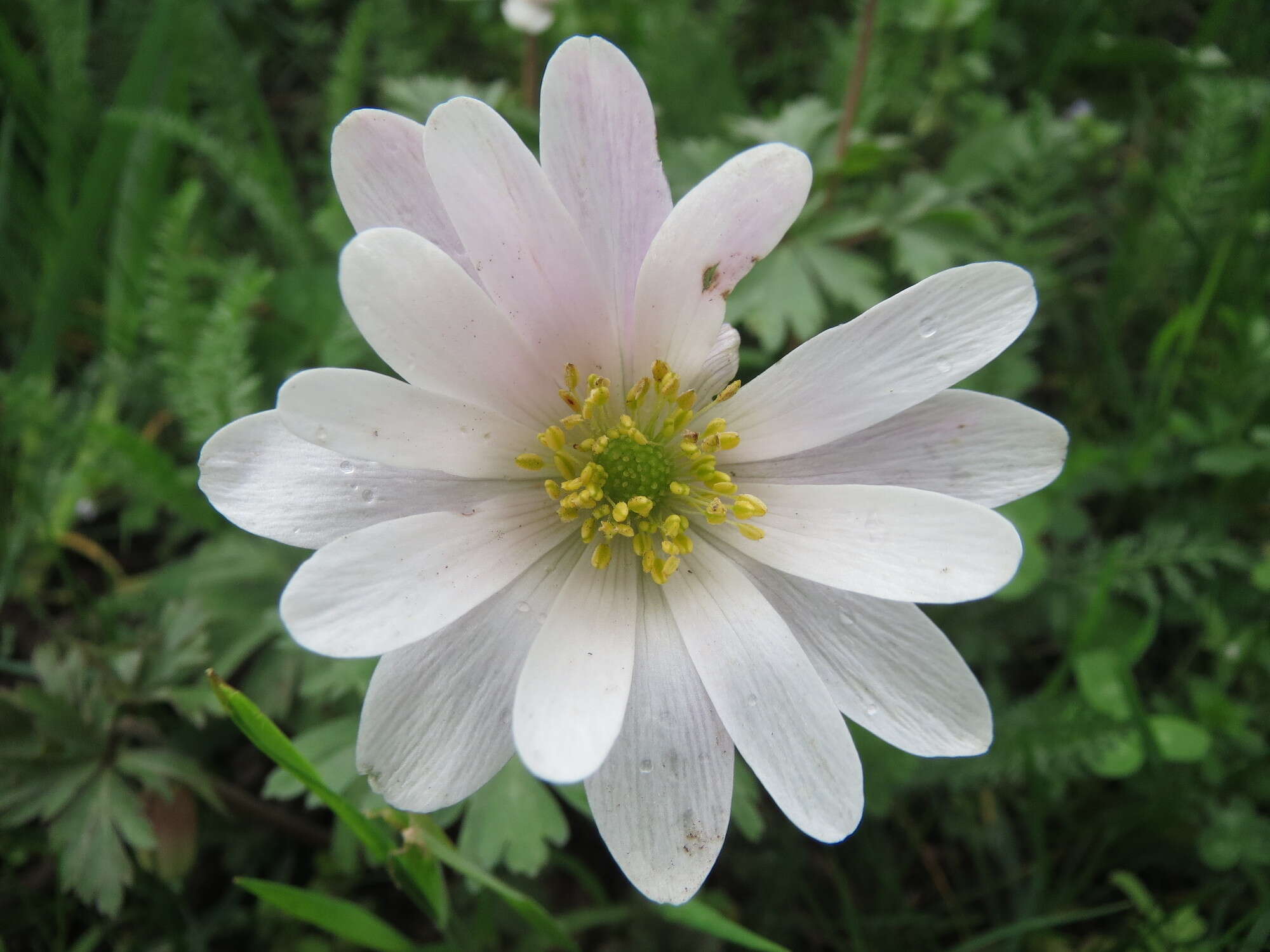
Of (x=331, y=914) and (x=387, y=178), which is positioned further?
(x=331, y=914)

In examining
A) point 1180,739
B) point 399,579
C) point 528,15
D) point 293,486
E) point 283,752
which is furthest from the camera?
point 528,15

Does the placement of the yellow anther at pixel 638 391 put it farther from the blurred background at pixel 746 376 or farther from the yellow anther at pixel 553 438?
the blurred background at pixel 746 376

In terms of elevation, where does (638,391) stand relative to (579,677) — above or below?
above

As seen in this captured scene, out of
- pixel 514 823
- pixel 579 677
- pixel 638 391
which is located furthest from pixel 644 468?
pixel 514 823

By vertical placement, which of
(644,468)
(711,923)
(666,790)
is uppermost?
(644,468)

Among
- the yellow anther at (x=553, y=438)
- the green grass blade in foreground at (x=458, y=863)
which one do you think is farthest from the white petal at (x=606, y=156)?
the green grass blade in foreground at (x=458, y=863)

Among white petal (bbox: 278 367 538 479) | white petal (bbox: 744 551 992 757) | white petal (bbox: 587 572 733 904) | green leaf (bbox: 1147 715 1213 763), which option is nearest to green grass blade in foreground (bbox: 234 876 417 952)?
white petal (bbox: 587 572 733 904)

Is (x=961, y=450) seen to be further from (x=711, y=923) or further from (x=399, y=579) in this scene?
(x=711, y=923)


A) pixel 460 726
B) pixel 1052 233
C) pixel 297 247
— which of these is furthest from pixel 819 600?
pixel 1052 233
